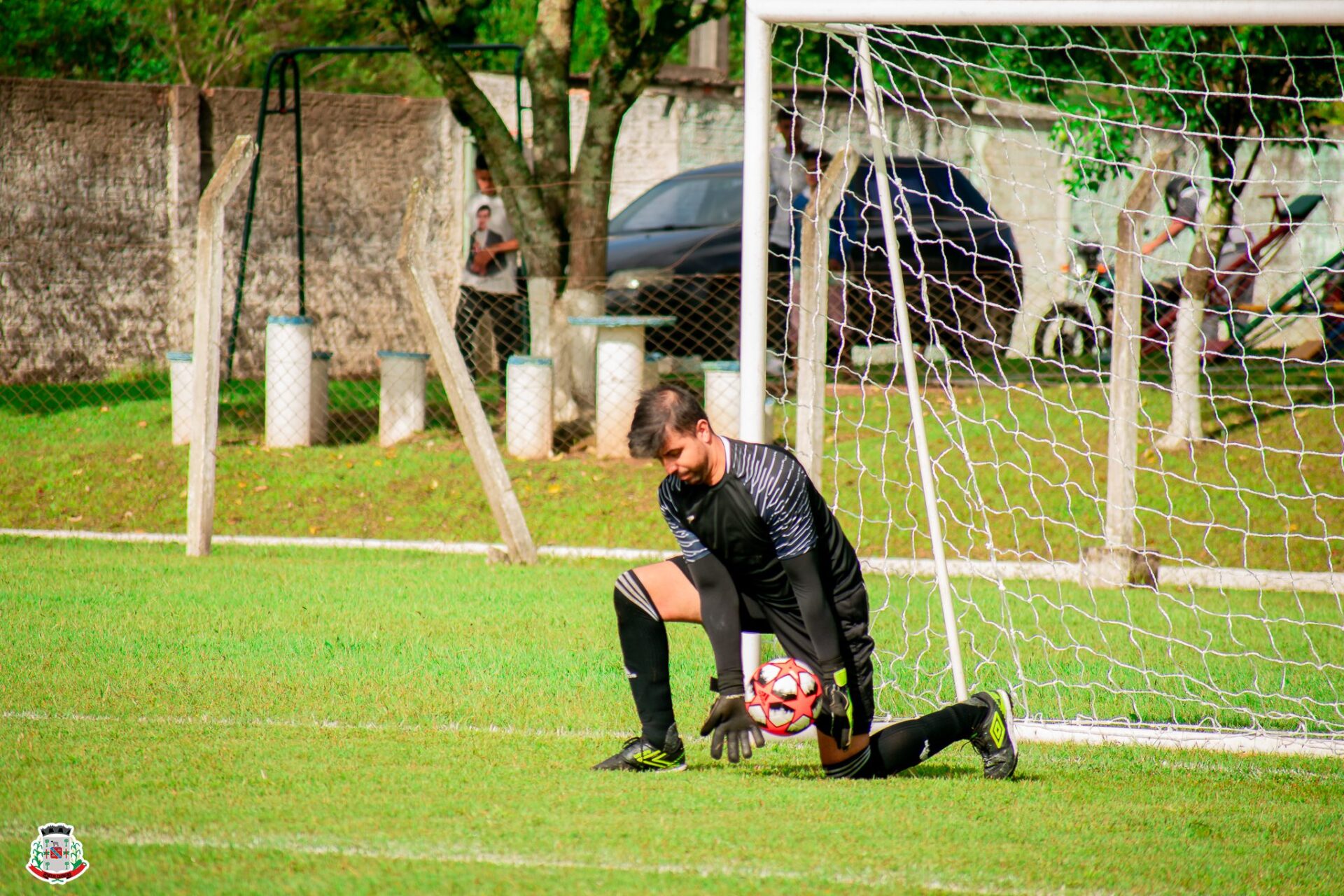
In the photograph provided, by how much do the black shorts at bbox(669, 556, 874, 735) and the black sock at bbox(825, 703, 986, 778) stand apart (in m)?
0.08

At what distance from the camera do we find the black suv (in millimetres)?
12664

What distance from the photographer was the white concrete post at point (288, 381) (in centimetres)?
1167

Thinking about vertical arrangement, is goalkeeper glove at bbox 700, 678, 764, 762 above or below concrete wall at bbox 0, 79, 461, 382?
below

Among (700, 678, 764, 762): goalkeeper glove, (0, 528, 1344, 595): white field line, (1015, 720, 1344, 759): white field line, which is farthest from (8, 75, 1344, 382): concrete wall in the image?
(700, 678, 764, 762): goalkeeper glove

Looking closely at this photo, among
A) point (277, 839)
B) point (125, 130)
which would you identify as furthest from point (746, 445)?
point (125, 130)

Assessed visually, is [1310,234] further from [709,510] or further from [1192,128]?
[709,510]

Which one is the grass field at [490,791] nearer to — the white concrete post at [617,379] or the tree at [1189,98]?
the white concrete post at [617,379]

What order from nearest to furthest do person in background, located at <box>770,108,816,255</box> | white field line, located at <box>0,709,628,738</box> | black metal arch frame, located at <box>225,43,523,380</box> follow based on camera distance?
1. white field line, located at <box>0,709,628,738</box>
2. person in background, located at <box>770,108,816,255</box>
3. black metal arch frame, located at <box>225,43,523,380</box>

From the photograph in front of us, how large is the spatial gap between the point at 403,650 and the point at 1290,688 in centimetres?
419

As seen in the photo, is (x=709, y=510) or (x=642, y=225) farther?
(x=642, y=225)

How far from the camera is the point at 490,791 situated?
4.28 metres

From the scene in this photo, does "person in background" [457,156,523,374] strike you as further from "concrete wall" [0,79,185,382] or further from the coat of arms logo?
the coat of arms logo

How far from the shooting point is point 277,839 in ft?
12.2

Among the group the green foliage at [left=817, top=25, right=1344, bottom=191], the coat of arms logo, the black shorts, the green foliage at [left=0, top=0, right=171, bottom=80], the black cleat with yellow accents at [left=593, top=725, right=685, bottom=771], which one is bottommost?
the black cleat with yellow accents at [left=593, top=725, right=685, bottom=771]
